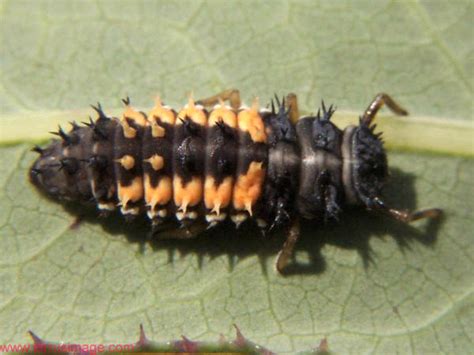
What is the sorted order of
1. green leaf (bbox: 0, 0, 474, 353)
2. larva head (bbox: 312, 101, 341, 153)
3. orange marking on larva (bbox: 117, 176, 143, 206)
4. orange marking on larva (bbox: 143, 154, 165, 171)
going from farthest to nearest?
1. green leaf (bbox: 0, 0, 474, 353)
2. larva head (bbox: 312, 101, 341, 153)
3. orange marking on larva (bbox: 117, 176, 143, 206)
4. orange marking on larva (bbox: 143, 154, 165, 171)

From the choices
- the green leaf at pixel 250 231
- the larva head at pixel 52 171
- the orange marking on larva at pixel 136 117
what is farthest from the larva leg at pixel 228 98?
the larva head at pixel 52 171

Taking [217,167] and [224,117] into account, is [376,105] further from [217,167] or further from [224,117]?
[217,167]

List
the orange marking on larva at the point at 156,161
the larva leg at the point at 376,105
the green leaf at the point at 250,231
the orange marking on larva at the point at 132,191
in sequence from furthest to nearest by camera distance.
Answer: the larva leg at the point at 376,105, the green leaf at the point at 250,231, the orange marking on larva at the point at 132,191, the orange marking on larva at the point at 156,161

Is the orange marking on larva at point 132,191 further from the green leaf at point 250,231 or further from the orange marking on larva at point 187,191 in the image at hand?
the green leaf at point 250,231

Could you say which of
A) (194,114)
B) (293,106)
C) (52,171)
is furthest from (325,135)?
(52,171)

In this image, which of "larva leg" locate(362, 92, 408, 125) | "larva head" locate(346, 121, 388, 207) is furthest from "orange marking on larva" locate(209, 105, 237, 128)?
"larva leg" locate(362, 92, 408, 125)

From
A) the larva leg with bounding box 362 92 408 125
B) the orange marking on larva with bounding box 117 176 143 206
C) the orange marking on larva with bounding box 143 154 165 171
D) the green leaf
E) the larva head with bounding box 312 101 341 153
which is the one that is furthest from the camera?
the larva leg with bounding box 362 92 408 125

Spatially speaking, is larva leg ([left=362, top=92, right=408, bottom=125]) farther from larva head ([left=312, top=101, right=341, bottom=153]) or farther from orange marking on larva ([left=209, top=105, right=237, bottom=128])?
orange marking on larva ([left=209, top=105, right=237, bottom=128])
